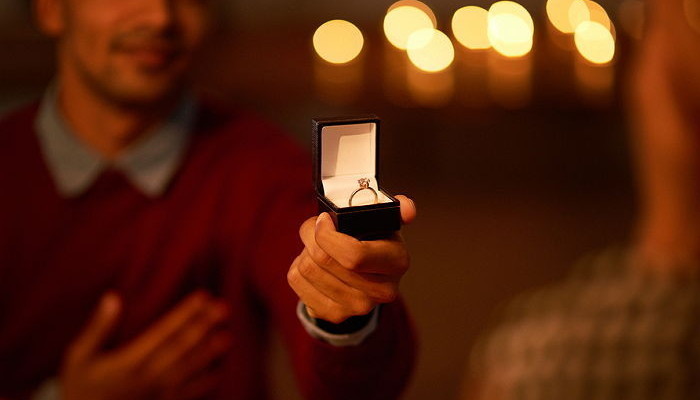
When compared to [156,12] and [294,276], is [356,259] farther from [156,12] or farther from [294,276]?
[156,12]

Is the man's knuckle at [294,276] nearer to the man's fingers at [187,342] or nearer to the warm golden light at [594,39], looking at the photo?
the man's fingers at [187,342]

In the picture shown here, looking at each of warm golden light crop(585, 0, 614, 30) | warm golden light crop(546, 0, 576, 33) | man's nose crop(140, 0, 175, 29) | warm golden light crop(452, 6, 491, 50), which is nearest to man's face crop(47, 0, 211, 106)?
man's nose crop(140, 0, 175, 29)

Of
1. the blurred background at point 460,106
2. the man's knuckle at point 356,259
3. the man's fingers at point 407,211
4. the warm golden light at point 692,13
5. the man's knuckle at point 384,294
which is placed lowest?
the blurred background at point 460,106

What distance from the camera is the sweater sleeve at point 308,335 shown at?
563mm

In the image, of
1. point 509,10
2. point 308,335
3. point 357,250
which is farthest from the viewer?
point 509,10

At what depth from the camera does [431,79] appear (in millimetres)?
2338

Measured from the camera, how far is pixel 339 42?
4.77 ft

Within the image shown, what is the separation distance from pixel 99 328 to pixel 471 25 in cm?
88

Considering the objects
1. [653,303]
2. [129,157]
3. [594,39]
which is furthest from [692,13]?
[594,39]

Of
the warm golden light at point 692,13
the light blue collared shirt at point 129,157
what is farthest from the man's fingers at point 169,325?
the warm golden light at point 692,13

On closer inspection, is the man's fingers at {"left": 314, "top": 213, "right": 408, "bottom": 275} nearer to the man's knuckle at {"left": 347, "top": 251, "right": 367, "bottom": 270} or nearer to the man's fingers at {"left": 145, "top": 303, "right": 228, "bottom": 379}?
the man's knuckle at {"left": 347, "top": 251, "right": 367, "bottom": 270}

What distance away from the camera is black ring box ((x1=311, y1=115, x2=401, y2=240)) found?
454mm

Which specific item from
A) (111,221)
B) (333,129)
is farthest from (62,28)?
(333,129)

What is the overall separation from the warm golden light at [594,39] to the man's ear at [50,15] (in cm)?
101
